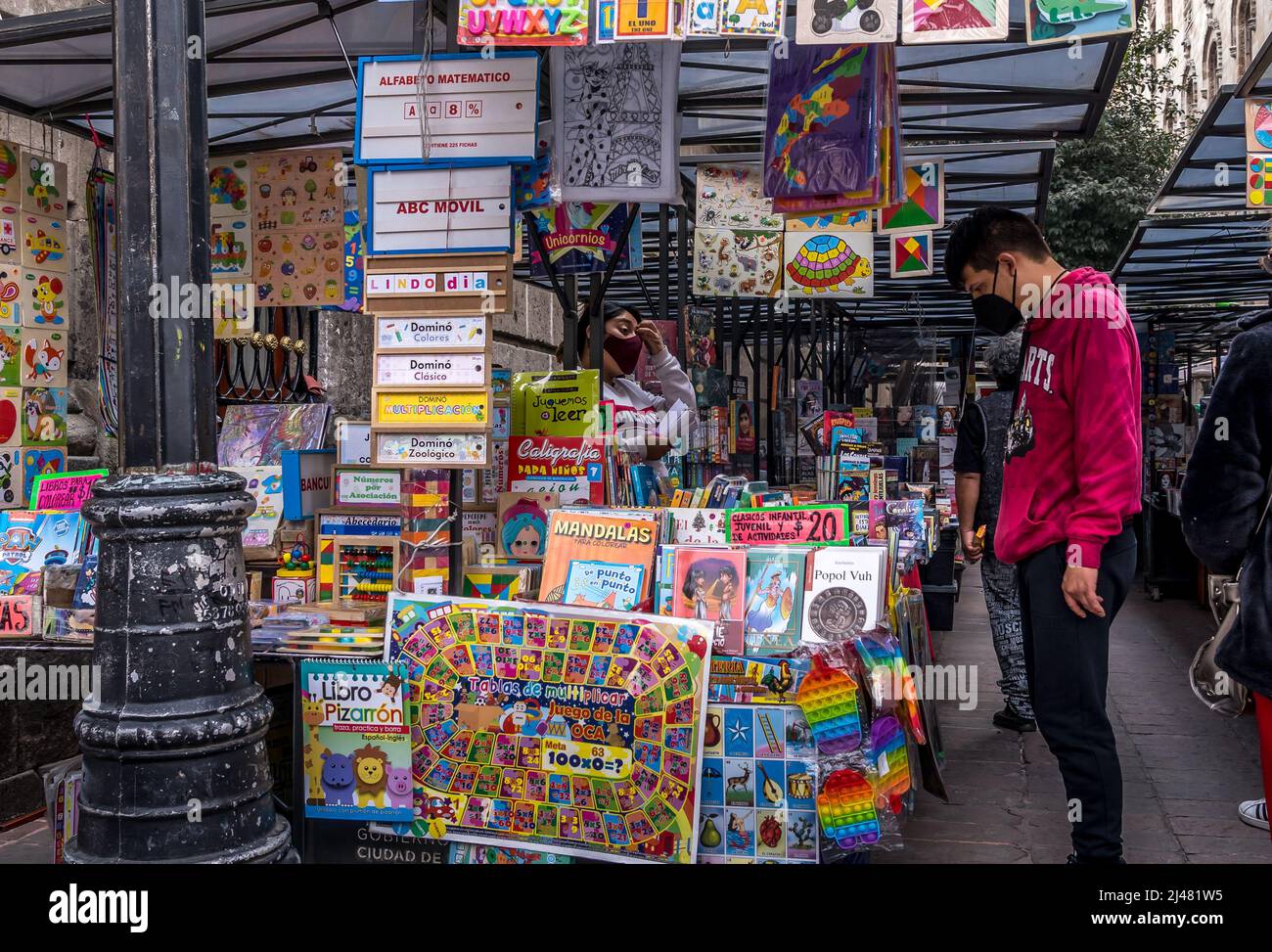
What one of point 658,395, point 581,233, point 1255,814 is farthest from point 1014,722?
point 581,233

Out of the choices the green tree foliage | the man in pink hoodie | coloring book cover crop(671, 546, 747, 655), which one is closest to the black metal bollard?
coloring book cover crop(671, 546, 747, 655)

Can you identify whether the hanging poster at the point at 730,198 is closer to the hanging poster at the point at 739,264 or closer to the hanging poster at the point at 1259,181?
the hanging poster at the point at 739,264

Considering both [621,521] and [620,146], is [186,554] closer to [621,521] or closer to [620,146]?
[621,521]

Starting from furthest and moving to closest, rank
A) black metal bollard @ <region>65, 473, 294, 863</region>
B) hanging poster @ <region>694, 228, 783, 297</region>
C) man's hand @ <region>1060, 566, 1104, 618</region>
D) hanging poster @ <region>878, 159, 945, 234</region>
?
hanging poster @ <region>694, 228, 783, 297</region>, hanging poster @ <region>878, 159, 945, 234</region>, man's hand @ <region>1060, 566, 1104, 618</region>, black metal bollard @ <region>65, 473, 294, 863</region>

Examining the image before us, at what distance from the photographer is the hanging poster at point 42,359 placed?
17.9 ft

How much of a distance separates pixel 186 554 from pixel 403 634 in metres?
0.85

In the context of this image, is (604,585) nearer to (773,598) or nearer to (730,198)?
(773,598)

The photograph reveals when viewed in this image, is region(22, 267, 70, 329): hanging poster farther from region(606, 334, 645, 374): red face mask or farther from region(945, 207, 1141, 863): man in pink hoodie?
region(945, 207, 1141, 863): man in pink hoodie

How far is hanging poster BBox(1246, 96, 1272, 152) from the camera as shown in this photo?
654 cm

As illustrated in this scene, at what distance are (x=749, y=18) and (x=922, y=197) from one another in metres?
4.01

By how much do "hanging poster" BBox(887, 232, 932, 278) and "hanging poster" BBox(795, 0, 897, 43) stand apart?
200 inches

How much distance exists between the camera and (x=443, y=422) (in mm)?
3979

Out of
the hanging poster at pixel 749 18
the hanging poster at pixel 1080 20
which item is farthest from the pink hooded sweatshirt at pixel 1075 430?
the hanging poster at pixel 749 18
